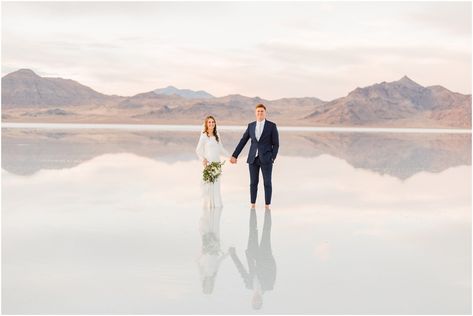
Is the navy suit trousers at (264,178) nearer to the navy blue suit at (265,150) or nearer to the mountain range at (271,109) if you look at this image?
the navy blue suit at (265,150)

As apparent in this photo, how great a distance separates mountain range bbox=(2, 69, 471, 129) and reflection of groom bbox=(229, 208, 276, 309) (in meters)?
93.4

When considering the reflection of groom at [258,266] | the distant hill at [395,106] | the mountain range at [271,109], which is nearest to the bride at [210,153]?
the reflection of groom at [258,266]

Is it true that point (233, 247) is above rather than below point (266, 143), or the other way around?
below

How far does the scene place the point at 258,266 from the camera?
227 inches

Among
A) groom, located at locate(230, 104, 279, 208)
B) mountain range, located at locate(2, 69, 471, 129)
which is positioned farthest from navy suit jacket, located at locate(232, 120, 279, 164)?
mountain range, located at locate(2, 69, 471, 129)

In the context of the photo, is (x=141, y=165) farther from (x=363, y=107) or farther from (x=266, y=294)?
(x=363, y=107)

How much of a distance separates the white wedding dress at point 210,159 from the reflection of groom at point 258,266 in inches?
70.4

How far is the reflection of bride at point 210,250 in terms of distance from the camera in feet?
17.4

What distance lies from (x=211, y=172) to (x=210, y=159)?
12.0 inches

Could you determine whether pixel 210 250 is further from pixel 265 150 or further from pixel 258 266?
pixel 265 150

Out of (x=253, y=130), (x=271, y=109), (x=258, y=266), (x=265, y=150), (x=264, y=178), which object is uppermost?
(x=271, y=109)

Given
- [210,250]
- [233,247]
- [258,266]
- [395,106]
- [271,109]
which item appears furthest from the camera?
[271,109]

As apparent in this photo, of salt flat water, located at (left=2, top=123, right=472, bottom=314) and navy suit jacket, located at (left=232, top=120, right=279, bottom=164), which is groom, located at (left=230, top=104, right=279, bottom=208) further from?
salt flat water, located at (left=2, top=123, right=472, bottom=314)

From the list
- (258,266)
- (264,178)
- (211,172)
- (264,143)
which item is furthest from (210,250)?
(264,143)
